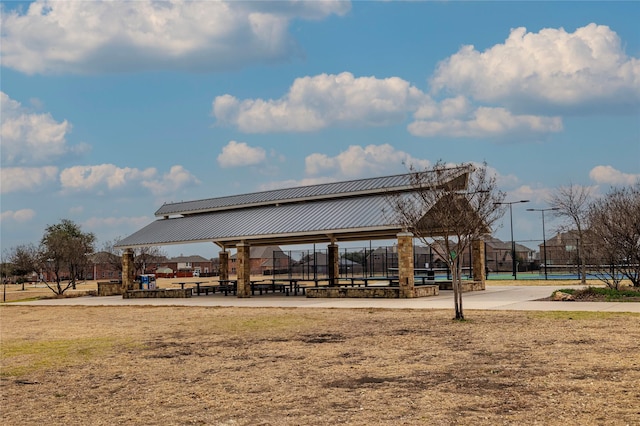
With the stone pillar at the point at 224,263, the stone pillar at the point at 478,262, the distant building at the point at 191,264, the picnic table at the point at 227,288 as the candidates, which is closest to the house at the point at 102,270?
the distant building at the point at 191,264

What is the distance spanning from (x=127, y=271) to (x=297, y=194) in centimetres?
1061

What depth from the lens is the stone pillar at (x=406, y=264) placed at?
24.6 meters

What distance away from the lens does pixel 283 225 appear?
29.5 m

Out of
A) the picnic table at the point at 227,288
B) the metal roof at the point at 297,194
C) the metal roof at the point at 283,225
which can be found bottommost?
the picnic table at the point at 227,288

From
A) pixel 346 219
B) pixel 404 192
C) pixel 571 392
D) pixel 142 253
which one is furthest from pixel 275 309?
pixel 142 253

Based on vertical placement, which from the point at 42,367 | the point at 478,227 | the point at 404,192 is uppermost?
the point at 404,192

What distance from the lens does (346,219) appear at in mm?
27438

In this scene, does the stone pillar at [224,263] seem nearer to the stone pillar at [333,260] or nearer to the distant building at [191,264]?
the stone pillar at [333,260]

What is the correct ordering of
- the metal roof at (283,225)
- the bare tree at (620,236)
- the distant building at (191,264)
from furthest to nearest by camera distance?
the distant building at (191,264)
the metal roof at (283,225)
the bare tree at (620,236)

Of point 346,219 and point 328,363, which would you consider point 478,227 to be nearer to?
point 328,363

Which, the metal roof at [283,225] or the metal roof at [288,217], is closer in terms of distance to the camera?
the metal roof at [283,225]

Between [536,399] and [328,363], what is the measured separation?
12.3 ft

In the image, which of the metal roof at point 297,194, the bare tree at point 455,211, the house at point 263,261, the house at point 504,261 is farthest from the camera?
the house at point 263,261

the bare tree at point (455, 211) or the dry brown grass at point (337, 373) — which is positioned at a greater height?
the bare tree at point (455, 211)
